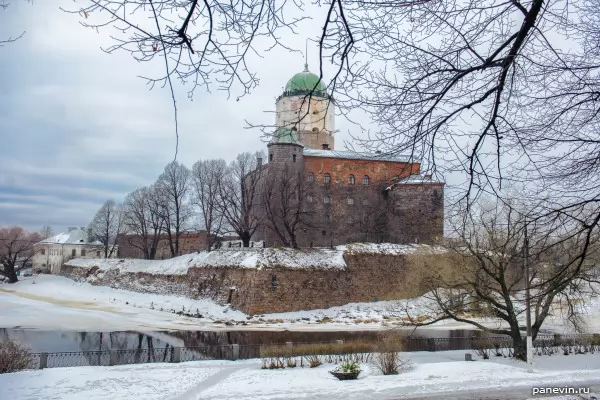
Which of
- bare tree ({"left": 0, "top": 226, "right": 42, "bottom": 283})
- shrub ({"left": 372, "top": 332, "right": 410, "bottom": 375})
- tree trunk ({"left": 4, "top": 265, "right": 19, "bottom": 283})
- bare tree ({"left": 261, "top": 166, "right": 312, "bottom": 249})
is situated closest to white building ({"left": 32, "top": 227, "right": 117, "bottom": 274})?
bare tree ({"left": 0, "top": 226, "right": 42, "bottom": 283})

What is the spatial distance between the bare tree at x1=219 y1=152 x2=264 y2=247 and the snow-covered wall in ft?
10.7

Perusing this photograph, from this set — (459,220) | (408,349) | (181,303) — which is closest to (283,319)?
(181,303)

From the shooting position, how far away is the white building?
8731 centimetres

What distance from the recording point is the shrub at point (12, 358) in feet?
48.2

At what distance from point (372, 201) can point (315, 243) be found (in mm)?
6893

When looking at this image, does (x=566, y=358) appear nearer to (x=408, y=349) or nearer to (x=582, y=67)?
(x=408, y=349)

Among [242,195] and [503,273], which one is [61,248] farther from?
[503,273]

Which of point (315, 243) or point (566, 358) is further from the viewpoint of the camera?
point (315, 243)

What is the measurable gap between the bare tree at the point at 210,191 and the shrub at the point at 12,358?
2815cm

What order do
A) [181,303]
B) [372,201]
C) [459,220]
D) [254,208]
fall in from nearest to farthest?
1. [459,220]
2. [181,303]
3. [254,208]
4. [372,201]

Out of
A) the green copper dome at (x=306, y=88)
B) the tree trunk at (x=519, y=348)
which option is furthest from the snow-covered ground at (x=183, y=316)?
the green copper dome at (x=306, y=88)

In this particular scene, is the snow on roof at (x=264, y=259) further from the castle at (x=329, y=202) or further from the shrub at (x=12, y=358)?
the shrub at (x=12, y=358)

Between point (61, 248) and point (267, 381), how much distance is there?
83816 mm

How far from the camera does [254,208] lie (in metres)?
46.2
